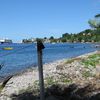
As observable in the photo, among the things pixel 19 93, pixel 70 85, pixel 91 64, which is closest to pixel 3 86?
pixel 19 93

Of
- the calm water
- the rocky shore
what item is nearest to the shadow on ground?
the rocky shore

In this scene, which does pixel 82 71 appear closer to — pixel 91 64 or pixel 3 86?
pixel 91 64

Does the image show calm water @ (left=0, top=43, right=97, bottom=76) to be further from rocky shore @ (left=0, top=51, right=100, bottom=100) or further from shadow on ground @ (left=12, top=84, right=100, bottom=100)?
shadow on ground @ (left=12, top=84, right=100, bottom=100)

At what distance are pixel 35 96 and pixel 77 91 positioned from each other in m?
1.39

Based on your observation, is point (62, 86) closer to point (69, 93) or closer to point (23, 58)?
point (69, 93)

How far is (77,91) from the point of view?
13391 mm

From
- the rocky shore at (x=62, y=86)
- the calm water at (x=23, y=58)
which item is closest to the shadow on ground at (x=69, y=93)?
the rocky shore at (x=62, y=86)

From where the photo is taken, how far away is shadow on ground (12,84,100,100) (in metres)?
12.6

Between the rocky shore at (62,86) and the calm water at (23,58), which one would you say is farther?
the calm water at (23,58)

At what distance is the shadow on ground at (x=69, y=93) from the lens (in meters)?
12.6

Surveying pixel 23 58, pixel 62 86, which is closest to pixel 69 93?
pixel 62 86

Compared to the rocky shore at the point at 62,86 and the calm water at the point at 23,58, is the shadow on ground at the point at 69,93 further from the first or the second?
the calm water at the point at 23,58

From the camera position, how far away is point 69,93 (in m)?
13.3

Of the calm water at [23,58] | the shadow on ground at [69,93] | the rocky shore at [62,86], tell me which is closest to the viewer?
the shadow on ground at [69,93]
